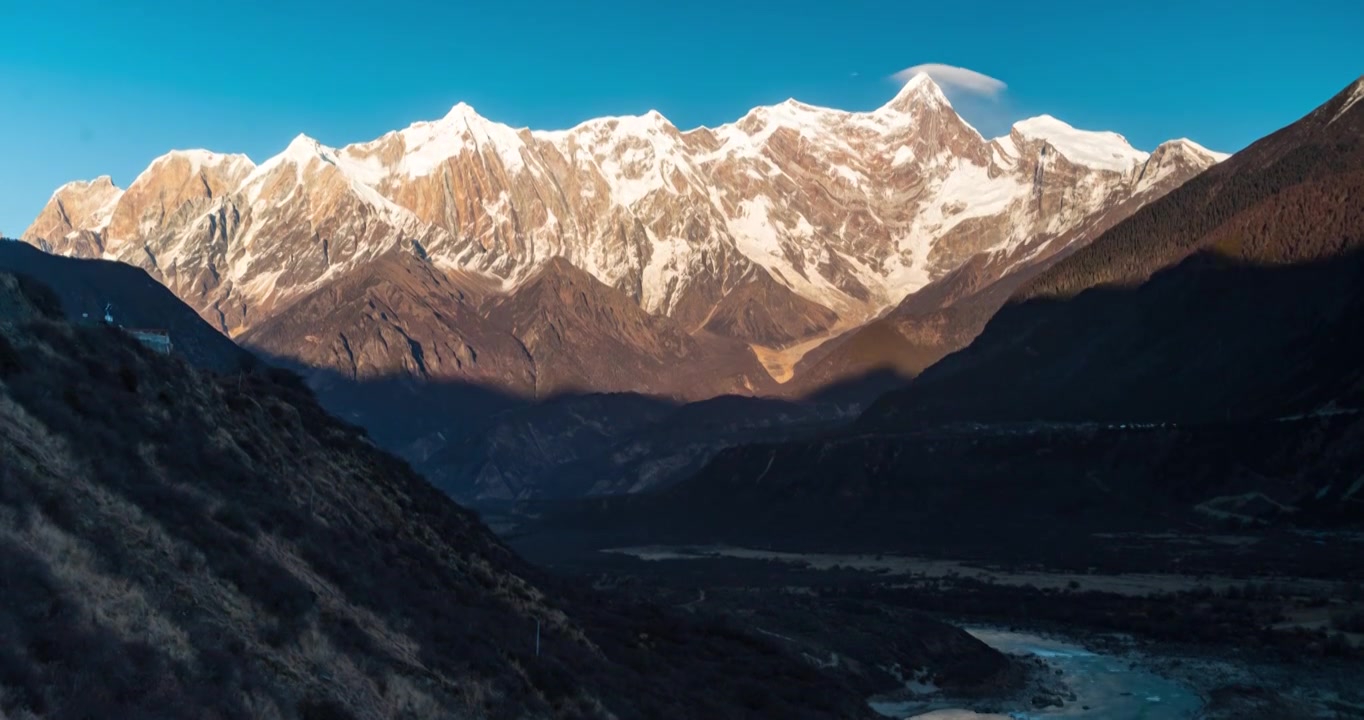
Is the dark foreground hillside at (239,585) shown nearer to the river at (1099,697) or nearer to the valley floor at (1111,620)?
the river at (1099,697)

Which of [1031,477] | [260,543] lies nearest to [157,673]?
[260,543]

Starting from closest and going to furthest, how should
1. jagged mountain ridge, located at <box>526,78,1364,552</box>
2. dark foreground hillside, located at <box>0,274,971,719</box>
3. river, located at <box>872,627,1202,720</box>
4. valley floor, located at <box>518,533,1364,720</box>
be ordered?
dark foreground hillside, located at <box>0,274,971,719</box>, river, located at <box>872,627,1202,720</box>, valley floor, located at <box>518,533,1364,720</box>, jagged mountain ridge, located at <box>526,78,1364,552</box>

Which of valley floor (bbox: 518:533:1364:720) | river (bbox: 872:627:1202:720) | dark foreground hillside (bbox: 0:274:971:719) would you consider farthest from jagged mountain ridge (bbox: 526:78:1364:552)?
dark foreground hillside (bbox: 0:274:971:719)

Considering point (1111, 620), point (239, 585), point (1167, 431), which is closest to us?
point (239, 585)

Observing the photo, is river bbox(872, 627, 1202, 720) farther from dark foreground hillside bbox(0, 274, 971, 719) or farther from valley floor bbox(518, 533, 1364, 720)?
dark foreground hillside bbox(0, 274, 971, 719)

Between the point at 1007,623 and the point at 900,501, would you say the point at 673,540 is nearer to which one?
the point at 900,501

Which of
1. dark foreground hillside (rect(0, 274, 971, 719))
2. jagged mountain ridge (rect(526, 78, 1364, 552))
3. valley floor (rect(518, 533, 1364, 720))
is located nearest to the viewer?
dark foreground hillside (rect(0, 274, 971, 719))

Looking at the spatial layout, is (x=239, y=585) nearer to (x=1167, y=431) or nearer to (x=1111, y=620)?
(x=1111, y=620)

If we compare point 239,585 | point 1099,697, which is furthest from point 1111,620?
point 239,585
